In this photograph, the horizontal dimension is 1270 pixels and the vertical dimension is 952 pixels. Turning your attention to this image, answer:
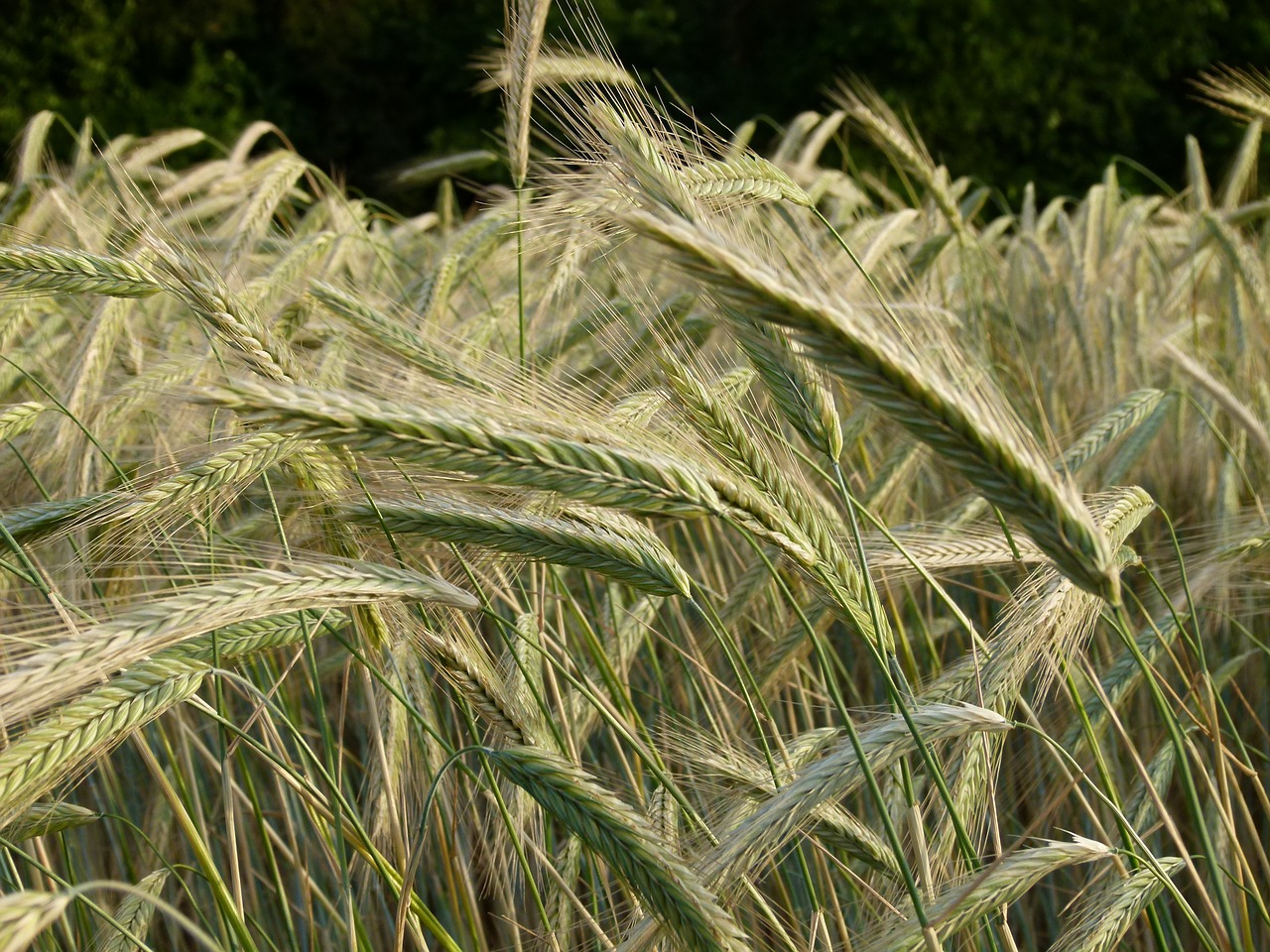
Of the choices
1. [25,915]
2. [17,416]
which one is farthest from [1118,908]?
[17,416]

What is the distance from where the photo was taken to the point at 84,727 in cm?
114

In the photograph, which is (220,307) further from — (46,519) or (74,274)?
(46,519)

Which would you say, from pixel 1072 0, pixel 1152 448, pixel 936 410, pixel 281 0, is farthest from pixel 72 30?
pixel 936 410

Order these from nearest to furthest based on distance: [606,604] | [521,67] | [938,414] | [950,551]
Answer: [938,414]
[950,551]
[521,67]
[606,604]

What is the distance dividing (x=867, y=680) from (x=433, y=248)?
7.72 ft

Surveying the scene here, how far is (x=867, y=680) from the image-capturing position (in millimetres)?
2459

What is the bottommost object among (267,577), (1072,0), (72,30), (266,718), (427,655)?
(72,30)

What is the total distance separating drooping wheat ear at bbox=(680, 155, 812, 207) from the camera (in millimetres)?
1566

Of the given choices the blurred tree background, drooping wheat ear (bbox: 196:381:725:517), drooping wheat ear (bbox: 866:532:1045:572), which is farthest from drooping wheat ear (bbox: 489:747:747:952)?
the blurred tree background

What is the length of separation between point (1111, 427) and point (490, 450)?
1.38 m

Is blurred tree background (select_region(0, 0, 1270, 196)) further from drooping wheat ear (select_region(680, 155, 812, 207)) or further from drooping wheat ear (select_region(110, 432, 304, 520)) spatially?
drooping wheat ear (select_region(110, 432, 304, 520))

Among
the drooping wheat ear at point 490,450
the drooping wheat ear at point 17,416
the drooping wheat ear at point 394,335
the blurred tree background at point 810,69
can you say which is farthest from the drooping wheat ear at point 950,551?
the blurred tree background at point 810,69

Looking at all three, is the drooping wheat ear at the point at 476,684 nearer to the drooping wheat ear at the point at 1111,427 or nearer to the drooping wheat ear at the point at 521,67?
the drooping wheat ear at the point at 1111,427

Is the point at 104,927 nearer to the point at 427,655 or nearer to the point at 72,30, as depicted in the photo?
the point at 427,655
